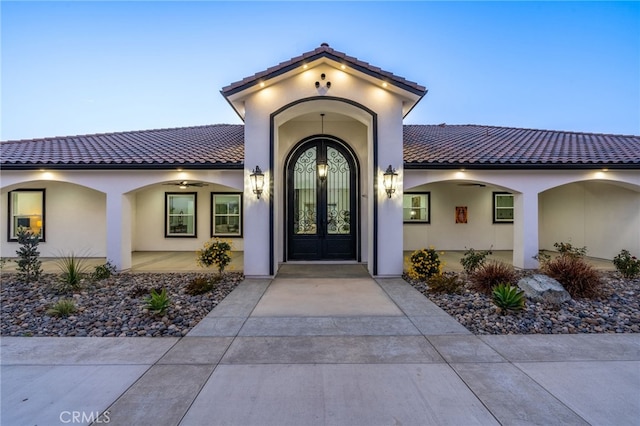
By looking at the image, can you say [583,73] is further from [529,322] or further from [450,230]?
[529,322]

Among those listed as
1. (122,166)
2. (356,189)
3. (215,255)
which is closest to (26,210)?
(122,166)

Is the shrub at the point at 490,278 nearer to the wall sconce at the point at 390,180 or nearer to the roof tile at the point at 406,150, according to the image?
the wall sconce at the point at 390,180

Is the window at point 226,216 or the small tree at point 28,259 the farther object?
the window at point 226,216

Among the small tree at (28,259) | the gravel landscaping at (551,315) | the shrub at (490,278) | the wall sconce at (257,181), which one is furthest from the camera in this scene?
the wall sconce at (257,181)

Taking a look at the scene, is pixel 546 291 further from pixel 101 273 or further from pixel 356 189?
pixel 101 273

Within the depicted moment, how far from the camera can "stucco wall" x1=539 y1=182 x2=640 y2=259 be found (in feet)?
33.3

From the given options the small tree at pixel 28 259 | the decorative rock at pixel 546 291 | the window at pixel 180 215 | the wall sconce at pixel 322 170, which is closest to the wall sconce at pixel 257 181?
the wall sconce at pixel 322 170

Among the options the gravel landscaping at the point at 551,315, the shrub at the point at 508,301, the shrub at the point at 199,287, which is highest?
the shrub at the point at 508,301

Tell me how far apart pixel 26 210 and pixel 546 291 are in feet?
55.9

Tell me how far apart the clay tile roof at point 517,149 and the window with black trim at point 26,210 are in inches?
547

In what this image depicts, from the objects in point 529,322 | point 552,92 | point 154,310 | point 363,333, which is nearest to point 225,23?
point 154,310

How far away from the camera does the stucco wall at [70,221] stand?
37.3ft

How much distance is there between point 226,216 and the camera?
12734 millimetres

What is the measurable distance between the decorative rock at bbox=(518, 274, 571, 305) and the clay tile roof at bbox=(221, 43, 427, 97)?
5.48 meters
